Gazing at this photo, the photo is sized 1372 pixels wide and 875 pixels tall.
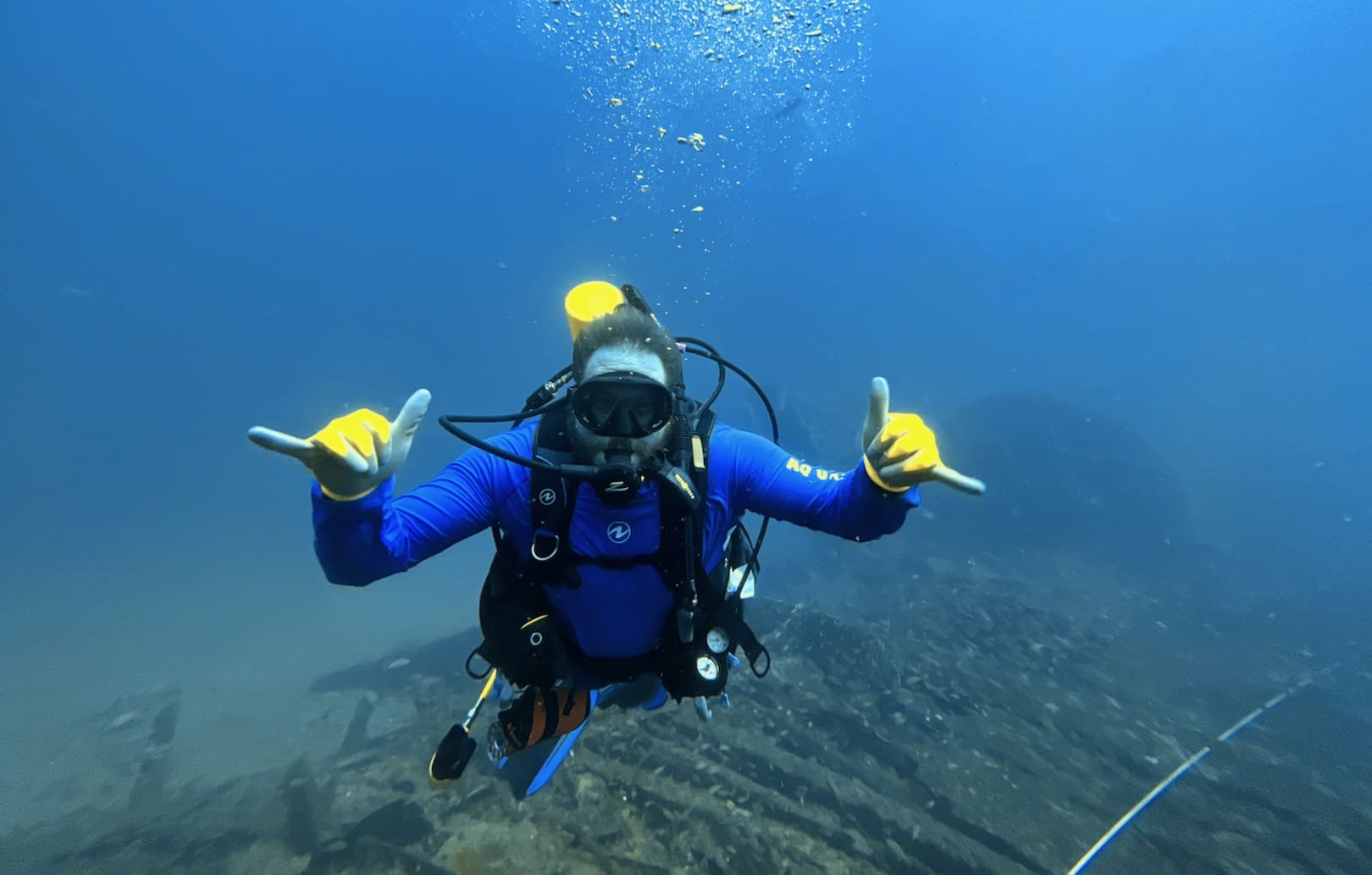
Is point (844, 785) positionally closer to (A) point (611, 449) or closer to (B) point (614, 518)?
(B) point (614, 518)

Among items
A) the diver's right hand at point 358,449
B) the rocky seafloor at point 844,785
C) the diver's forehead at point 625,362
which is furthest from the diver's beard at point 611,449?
the rocky seafloor at point 844,785

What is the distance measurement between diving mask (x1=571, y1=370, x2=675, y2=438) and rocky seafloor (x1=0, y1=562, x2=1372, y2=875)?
3.48 m

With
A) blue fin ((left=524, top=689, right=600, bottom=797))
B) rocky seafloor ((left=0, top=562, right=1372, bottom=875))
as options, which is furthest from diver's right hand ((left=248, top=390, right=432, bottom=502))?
rocky seafloor ((left=0, top=562, right=1372, bottom=875))

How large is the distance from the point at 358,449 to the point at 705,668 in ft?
6.90

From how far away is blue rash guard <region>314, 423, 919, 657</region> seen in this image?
2615mm

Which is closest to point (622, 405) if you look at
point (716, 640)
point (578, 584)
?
point (578, 584)

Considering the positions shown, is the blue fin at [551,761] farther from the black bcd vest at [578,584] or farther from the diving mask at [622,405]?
the diving mask at [622,405]

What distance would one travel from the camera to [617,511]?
3012mm

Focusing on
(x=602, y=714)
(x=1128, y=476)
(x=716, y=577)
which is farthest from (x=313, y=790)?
(x=1128, y=476)

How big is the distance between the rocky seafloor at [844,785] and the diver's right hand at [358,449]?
3.48m

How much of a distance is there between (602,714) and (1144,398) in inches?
2828

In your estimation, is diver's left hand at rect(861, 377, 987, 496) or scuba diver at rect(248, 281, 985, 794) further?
scuba diver at rect(248, 281, 985, 794)

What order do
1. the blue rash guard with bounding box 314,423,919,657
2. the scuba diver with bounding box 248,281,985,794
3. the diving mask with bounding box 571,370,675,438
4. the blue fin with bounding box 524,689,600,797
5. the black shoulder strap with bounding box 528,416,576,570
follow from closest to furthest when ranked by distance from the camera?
1. the scuba diver with bounding box 248,281,985,794
2. the blue rash guard with bounding box 314,423,919,657
3. the diving mask with bounding box 571,370,675,438
4. the black shoulder strap with bounding box 528,416,576,570
5. the blue fin with bounding box 524,689,600,797

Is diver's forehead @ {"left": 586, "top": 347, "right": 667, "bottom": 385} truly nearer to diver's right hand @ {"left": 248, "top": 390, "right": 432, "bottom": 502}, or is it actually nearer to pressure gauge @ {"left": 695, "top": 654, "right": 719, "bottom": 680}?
diver's right hand @ {"left": 248, "top": 390, "right": 432, "bottom": 502}
